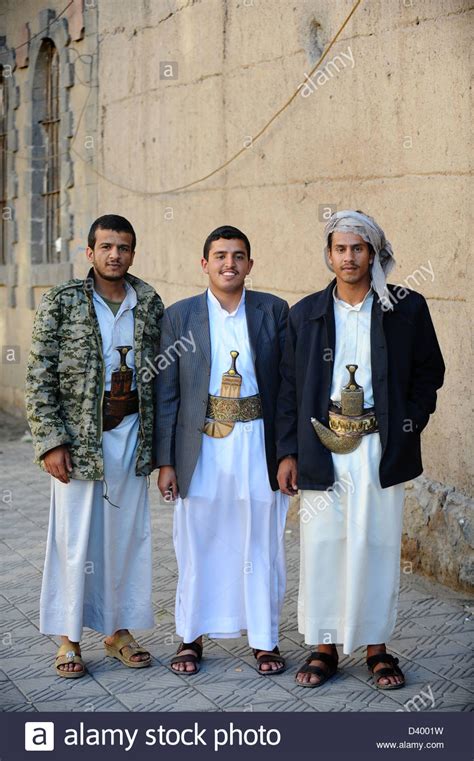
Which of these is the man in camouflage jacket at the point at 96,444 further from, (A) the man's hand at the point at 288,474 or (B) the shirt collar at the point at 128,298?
(A) the man's hand at the point at 288,474

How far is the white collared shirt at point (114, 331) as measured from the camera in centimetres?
441

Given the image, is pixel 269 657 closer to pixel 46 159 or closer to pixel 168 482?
pixel 168 482

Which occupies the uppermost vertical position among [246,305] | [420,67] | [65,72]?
[65,72]

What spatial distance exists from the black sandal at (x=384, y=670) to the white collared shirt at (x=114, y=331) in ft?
5.03

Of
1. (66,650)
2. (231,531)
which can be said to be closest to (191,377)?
(231,531)

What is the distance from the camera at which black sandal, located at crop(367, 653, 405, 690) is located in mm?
4203

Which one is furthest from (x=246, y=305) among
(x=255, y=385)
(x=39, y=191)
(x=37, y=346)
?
(x=39, y=191)

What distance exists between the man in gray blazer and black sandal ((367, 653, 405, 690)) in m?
0.40

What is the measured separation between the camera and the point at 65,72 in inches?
432

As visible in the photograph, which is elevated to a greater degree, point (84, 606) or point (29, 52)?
point (29, 52)

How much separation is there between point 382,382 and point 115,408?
114 cm

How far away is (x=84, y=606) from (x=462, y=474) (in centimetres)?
220

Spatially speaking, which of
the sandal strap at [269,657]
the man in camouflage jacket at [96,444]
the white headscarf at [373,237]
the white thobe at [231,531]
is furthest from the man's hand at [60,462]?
the white headscarf at [373,237]

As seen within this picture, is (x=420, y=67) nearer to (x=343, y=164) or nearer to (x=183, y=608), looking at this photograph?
(x=343, y=164)
